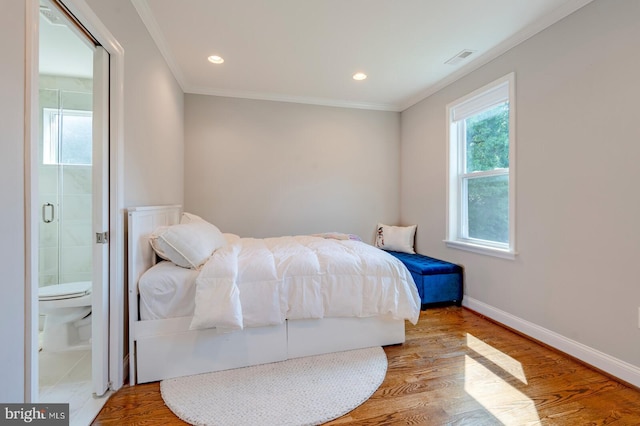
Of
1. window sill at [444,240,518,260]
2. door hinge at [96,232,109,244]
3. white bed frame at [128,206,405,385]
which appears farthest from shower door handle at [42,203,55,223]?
window sill at [444,240,518,260]

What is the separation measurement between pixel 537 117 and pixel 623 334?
5.37 ft

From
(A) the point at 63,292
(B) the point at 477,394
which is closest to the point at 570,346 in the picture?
(B) the point at 477,394

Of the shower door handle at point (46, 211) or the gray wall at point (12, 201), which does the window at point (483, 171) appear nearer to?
the gray wall at point (12, 201)

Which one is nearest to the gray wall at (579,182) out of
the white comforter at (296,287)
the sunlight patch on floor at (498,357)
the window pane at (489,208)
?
the window pane at (489,208)

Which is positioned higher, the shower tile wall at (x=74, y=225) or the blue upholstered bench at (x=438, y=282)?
the shower tile wall at (x=74, y=225)

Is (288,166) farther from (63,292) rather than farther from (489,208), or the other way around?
(63,292)

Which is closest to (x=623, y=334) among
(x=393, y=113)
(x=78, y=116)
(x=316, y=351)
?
(x=316, y=351)

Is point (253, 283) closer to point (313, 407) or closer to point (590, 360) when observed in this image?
point (313, 407)

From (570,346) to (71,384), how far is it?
11.1ft

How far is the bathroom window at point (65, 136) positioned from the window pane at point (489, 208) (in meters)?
4.12

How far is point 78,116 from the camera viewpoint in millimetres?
2863

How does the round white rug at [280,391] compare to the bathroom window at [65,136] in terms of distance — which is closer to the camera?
the round white rug at [280,391]

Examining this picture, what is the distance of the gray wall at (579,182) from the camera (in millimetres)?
1745

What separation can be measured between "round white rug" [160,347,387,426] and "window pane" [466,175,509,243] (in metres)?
1.72
